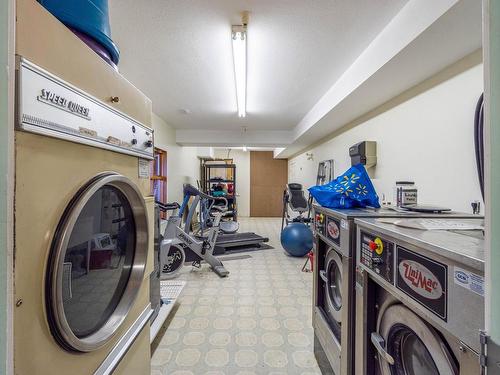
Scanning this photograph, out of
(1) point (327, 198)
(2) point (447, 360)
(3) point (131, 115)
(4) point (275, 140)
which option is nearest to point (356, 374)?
(2) point (447, 360)

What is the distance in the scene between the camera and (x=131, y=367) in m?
1.01

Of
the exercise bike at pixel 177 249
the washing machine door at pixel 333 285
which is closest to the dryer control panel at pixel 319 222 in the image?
the washing machine door at pixel 333 285

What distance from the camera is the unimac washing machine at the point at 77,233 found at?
0.52 meters

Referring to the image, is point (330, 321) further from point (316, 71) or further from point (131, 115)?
point (316, 71)

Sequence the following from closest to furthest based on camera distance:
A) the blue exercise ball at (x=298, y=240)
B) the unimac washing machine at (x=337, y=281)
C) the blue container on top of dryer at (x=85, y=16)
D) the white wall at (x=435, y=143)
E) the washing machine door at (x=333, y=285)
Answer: the blue container on top of dryer at (x=85, y=16), the unimac washing machine at (x=337, y=281), the washing machine door at (x=333, y=285), the white wall at (x=435, y=143), the blue exercise ball at (x=298, y=240)

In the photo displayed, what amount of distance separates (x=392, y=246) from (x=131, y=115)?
110 cm

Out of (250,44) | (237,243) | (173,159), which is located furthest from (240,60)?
(173,159)

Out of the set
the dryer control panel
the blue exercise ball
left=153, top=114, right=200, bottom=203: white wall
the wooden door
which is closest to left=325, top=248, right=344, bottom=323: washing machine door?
the dryer control panel

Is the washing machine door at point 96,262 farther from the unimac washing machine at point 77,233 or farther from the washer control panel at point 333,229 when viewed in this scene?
the washer control panel at point 333,229

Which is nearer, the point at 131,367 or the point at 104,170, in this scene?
the point at 104,170

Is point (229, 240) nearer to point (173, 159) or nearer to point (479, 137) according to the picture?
point (173, 159)

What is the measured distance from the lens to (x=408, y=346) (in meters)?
0.80

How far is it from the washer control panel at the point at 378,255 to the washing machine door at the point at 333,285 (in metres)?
0.37

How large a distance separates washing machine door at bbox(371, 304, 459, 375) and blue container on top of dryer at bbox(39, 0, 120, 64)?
1388 millimetres
